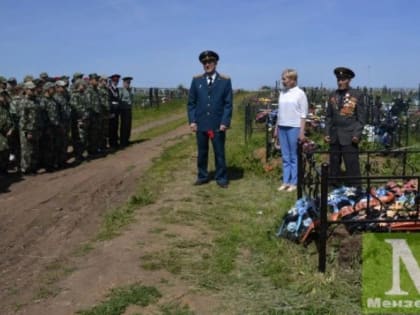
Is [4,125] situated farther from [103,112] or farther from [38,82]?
[103,112]

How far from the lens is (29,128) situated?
30.0 feet

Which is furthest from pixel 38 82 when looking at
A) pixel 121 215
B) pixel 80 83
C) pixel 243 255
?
pixel 243 255

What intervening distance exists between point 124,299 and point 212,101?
3933 millimetres

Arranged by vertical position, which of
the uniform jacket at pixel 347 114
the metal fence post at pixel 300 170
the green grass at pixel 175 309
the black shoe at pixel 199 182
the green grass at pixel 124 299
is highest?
the uniform jacket at pixel 347 114

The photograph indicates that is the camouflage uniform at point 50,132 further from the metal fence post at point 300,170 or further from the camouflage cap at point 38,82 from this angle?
the metal fence post at point 300,170

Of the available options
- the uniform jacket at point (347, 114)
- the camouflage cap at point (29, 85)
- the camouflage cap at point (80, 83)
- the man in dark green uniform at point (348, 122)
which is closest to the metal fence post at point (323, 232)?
the man in dark green uniform at point (348, 122)

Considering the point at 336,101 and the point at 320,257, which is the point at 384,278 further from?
the point at 336,101

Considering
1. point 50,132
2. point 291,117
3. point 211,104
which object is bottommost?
point 50,132

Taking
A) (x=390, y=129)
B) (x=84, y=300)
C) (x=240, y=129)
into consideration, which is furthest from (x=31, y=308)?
(x=240, y=129)

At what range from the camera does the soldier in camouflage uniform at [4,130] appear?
8.88m

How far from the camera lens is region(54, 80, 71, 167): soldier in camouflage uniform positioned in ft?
33.0

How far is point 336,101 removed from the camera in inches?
254

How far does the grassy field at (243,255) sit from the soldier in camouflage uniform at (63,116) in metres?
2.79

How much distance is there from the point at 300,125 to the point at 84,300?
3.88 metres
